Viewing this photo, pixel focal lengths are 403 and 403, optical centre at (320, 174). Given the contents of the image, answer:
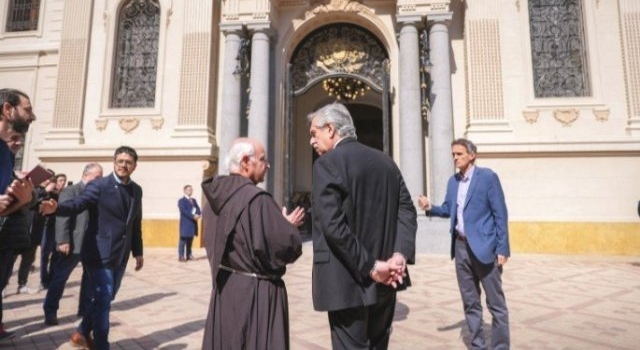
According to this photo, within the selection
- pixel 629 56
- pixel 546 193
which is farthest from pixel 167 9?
pixel 629 56

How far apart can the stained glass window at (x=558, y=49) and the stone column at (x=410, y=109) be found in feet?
11.7

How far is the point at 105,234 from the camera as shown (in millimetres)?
3688

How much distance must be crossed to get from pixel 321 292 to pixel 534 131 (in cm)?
1099

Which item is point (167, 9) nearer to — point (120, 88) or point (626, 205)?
point (120, 88)

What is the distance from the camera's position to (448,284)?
7.04 metres

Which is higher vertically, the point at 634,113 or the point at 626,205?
the point at 634,113

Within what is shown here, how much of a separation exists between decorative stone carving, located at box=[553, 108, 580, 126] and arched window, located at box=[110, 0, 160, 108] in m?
12.1

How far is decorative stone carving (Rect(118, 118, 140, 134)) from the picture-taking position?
12508mm

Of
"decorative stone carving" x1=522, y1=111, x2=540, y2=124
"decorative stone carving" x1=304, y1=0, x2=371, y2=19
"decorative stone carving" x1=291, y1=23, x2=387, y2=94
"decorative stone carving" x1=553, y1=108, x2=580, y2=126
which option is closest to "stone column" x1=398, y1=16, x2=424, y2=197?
"decorative stone carving" x1=291, y1=23, x2=387, y2=94

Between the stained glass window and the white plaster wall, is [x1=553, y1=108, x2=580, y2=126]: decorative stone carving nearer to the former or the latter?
the stained glass window

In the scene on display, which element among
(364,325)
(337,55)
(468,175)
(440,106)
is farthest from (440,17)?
(364,325)

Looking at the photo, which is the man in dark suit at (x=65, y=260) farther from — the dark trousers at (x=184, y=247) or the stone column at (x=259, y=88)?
the stone column at (x=259, y=88)

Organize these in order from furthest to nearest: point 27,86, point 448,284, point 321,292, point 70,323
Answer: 1. point 27,86
2. point 448,284
3. point 70,323
4. point 321,292

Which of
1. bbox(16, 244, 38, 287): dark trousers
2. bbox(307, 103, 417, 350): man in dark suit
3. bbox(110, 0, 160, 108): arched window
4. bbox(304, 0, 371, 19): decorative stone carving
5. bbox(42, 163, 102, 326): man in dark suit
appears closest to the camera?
bbox(307, 103, 417, 350): man in dark suit
